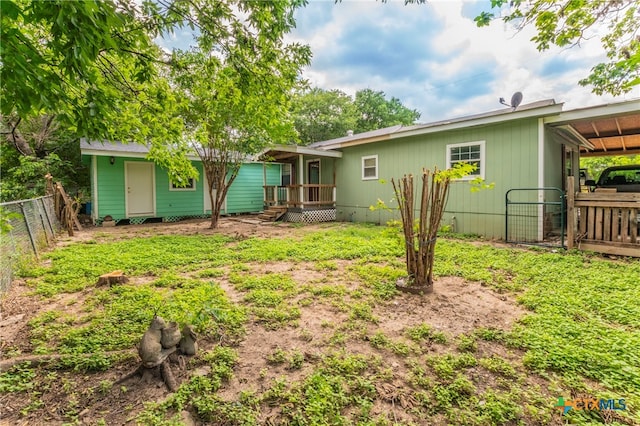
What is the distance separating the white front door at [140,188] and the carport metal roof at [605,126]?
40.4ft

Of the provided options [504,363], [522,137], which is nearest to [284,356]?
[504,363]

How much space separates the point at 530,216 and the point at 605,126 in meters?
3.15

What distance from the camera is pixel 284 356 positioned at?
218cm

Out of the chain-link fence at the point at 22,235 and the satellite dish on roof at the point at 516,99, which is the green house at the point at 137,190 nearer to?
the chain-link fence at the point at 22,235

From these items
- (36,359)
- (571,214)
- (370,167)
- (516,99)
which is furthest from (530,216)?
(36,359)

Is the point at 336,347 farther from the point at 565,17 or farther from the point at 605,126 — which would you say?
the point at 605,126

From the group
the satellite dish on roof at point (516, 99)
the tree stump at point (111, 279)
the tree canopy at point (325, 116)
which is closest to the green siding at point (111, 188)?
the tree stump at point (111, 279)

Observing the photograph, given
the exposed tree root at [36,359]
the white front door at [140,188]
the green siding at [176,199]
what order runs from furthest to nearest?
the green siding at [176,199]
the white front door at [140,188]
the exposed tree root at [36,359]

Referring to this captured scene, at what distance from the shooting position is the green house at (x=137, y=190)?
31.9ft

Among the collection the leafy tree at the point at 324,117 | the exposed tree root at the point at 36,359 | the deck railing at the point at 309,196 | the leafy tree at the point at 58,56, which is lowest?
the exposed tree root at the point at 36,359

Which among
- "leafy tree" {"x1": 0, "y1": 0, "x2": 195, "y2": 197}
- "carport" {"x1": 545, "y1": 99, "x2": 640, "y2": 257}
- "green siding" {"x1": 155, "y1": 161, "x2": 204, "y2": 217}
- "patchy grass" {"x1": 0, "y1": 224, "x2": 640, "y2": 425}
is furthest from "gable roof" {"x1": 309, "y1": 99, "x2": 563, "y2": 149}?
"green siding" {"x1": 155, "y1": 161, "x2": 204, "y2": 217}

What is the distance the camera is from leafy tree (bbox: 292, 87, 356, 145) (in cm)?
2450

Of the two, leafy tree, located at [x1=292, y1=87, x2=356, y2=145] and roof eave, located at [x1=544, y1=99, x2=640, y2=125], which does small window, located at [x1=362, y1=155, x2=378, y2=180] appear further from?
leafy tree, located at [x1=292, y1=87, x2=356, y2=145]

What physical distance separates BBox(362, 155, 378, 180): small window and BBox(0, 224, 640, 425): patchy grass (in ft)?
19.2
